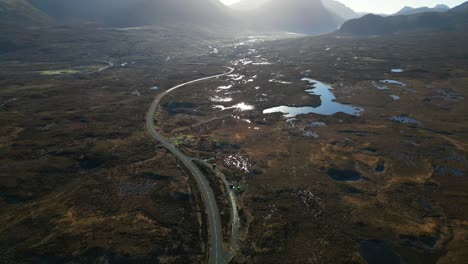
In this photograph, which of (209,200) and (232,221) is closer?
(232,221)

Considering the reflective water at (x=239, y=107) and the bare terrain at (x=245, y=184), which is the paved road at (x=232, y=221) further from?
the reflective water at (x=239, y=107)

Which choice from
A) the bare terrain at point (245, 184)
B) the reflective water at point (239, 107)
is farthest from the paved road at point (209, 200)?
the reflective water at point (239, 107)

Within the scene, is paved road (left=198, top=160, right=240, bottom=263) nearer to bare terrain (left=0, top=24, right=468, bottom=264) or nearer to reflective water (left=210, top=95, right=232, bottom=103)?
bare terrain (left=0, top=24, right=468, bottom=264)

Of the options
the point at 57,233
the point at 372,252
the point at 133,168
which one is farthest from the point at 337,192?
the point at 57,233

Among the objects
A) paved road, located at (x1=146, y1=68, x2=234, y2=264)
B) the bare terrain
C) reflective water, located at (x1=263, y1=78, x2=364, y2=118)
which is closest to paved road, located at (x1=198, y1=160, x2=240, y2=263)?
the bare terrain

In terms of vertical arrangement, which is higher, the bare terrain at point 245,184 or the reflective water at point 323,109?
the reflective water at point 323,109

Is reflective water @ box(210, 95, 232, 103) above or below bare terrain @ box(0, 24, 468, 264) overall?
above

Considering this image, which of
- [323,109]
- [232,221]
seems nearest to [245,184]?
[232,221]

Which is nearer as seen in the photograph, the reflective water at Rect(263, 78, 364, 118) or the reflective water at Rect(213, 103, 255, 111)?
the reflective water at Rect(263, 78, 364, 118)

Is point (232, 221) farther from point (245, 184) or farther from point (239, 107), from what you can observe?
point (239, 107)

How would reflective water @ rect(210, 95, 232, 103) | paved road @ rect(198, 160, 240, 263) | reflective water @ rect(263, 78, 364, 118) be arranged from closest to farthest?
paved road @ rect(198, 160, 240, 263) → reflective water @ rect(263, 78, 364, 118) → reflective water @ rect(210, 95, 232, 103)

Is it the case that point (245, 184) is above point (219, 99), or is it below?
below
